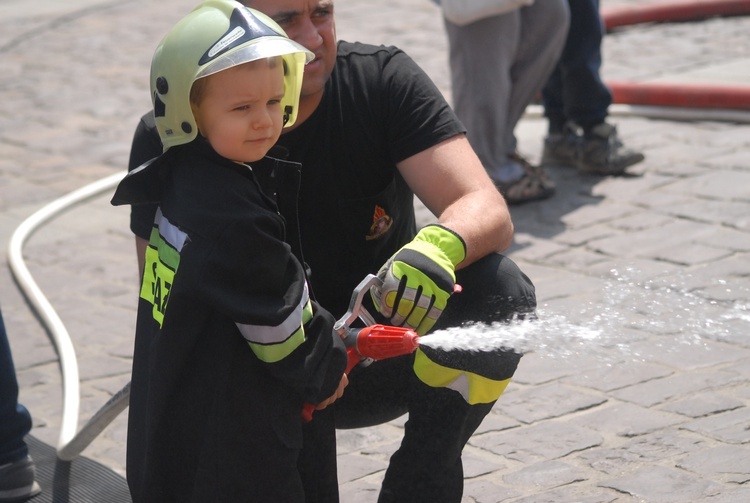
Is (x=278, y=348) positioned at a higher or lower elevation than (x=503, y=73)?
higher

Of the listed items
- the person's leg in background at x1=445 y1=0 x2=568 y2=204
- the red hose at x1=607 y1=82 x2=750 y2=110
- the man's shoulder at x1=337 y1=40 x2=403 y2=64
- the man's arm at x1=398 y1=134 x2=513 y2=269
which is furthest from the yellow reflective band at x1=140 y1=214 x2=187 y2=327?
the red hose at x1=607 y1=82 x2=750 y2=110

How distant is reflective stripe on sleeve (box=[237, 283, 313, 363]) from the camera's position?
243cm

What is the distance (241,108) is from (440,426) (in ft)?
3.08

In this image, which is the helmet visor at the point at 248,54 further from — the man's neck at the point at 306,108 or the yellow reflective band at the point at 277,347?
the man's neck at the point at 306,108

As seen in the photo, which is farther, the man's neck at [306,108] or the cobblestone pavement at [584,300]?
the cobblestone pavement at [584,300]

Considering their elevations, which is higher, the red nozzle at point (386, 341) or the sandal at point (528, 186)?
the red nozzle at point (386, 341)

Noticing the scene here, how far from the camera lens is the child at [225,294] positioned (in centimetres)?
242

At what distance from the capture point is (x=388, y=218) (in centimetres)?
324

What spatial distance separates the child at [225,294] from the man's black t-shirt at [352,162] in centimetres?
58

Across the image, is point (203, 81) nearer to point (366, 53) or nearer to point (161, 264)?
point (161, 264)

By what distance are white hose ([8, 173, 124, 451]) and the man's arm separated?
1.43m

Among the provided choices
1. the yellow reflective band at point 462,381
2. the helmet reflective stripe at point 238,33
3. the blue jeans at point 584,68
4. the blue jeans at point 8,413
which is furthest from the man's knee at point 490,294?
the blue jeans at point 584,68

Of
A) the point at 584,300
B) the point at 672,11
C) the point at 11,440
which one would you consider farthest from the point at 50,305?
the point at 672,11

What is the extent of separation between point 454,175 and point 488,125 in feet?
9.39
